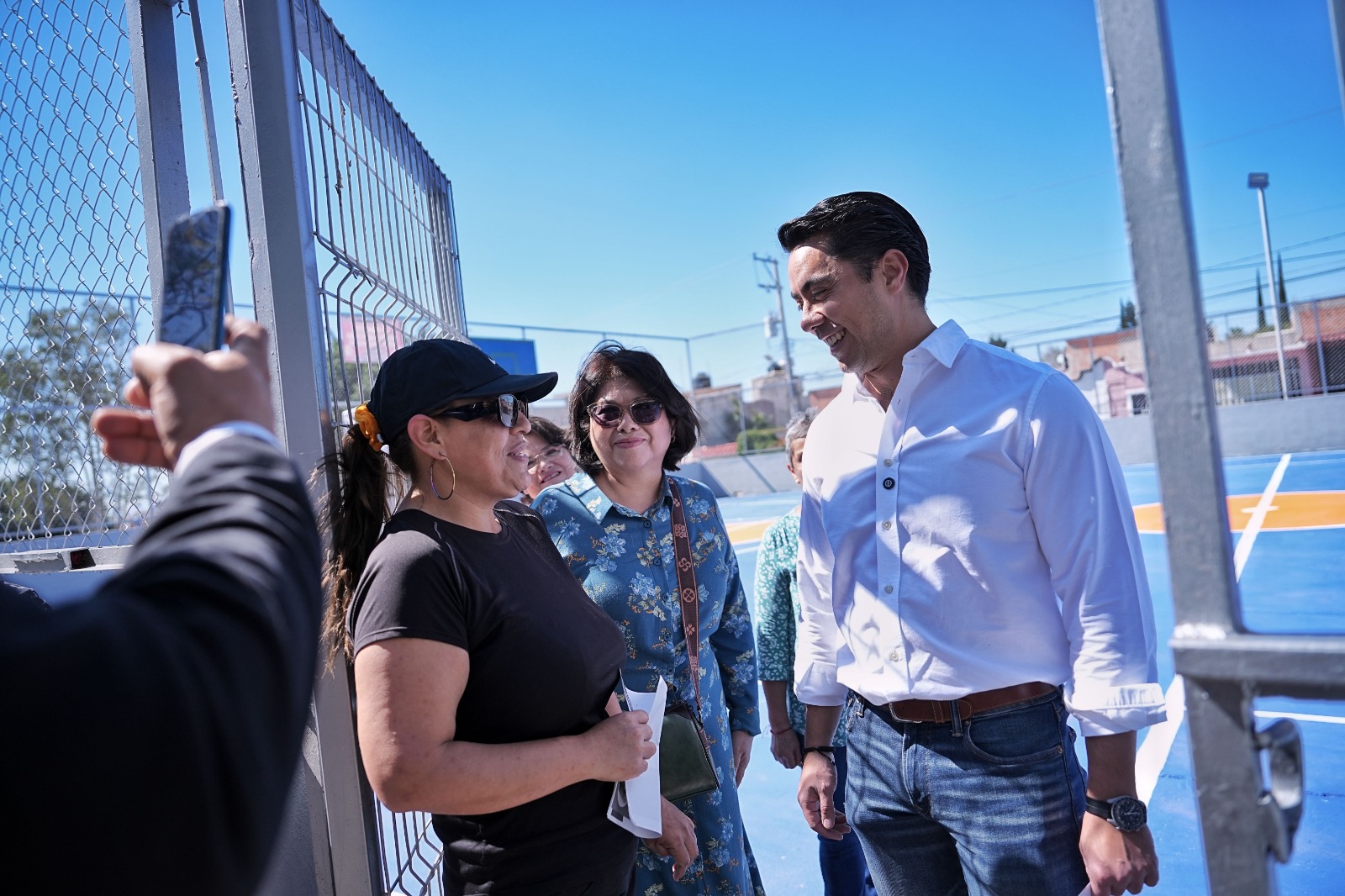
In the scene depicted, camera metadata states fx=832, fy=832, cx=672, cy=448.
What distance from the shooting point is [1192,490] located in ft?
2.64

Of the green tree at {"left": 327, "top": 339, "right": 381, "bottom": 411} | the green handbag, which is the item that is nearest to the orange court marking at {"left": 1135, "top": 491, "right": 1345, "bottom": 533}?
the green handbag

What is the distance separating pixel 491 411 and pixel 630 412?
1.00 m

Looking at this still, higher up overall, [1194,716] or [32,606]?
[32,606]

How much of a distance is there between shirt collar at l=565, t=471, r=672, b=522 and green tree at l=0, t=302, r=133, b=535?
4.62ft

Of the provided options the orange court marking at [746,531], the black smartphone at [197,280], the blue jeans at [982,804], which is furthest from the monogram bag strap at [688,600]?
the orange court marking at [746,531]

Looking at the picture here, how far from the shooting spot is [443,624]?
1755 millimetres

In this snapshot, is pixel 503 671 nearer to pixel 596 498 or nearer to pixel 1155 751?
pixel 596 498

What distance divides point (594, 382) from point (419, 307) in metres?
0.81

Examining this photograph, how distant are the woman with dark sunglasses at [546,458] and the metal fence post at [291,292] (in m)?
2.45

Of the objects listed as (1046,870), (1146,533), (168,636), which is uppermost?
(168,636)

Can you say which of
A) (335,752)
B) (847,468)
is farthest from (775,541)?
(335,752)

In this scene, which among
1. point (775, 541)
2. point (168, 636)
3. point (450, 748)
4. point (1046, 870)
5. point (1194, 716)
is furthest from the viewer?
point (775, 541)

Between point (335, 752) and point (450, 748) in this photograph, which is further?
point (335, 752)

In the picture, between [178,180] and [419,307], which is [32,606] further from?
[419,307]
